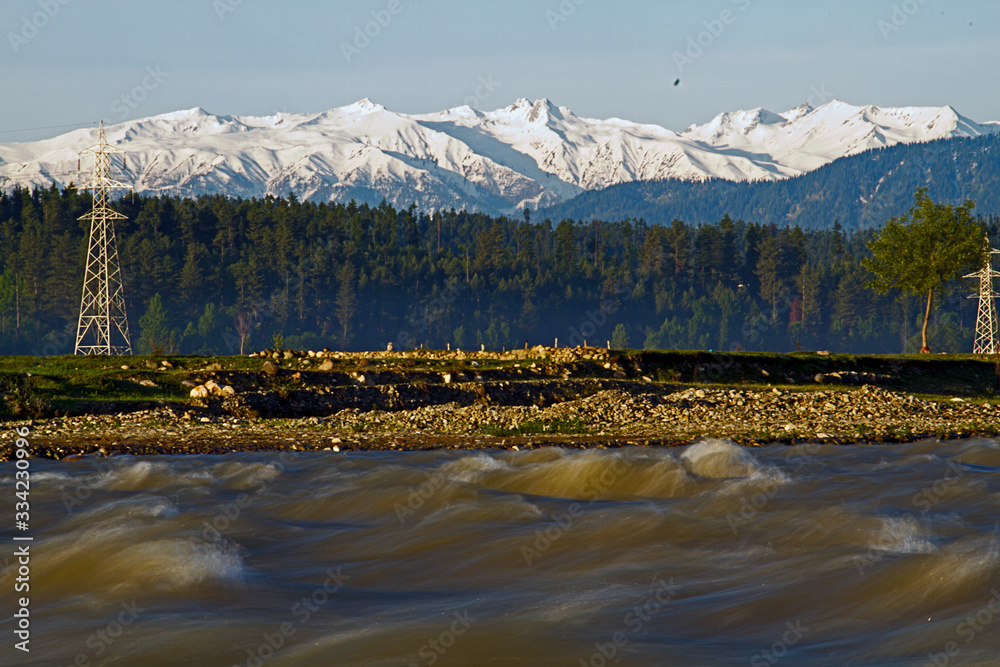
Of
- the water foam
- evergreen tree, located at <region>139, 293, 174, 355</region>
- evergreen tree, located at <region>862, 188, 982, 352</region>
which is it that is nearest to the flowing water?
the water foam

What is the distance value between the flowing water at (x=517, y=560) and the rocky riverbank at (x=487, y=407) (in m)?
3.62

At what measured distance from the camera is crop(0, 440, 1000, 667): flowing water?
39.4 feet

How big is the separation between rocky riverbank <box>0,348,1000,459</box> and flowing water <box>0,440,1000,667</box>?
362 cm

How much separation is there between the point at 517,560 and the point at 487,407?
19.2 m

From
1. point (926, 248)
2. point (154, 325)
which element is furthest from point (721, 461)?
point (154, 325)

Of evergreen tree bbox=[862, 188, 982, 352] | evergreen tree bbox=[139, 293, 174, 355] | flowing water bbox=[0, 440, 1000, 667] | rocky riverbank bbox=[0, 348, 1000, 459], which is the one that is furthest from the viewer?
evergreen tree bbox=[139, 293, 174, 355]

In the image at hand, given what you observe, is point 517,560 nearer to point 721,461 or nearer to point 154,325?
point 721,461

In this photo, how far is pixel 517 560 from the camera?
54.3 ft

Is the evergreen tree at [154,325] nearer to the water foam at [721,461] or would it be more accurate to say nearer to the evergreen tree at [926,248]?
the evergreen tree at [926,248]

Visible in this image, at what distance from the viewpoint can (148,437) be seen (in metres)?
29.9

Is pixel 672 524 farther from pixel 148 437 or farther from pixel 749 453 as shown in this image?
pixel 148 437

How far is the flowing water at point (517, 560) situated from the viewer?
12.0m

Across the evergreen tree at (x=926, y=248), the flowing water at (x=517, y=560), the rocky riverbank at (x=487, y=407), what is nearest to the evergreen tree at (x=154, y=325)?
the evergreen tree at (x=926, y=248)

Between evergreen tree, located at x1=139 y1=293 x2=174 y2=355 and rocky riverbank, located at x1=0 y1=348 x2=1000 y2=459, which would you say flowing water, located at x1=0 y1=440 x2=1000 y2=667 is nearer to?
rocky riverbank, located at x1=0 y1=348 x2=1000 y2=459
